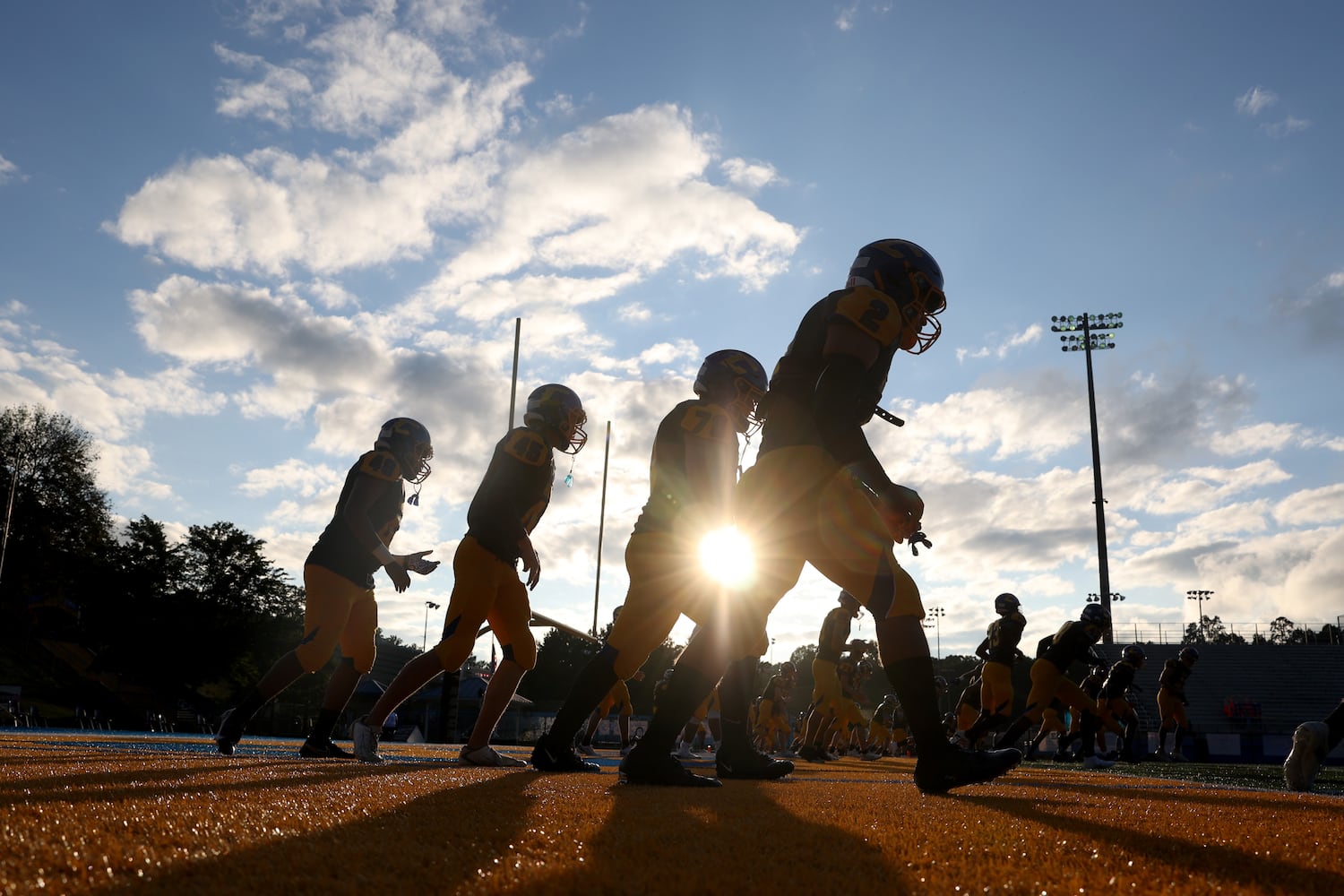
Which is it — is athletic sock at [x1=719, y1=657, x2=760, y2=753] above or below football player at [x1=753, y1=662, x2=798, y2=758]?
above

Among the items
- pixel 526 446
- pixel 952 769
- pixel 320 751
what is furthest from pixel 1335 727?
pixel 320 751

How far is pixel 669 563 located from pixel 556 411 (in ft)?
5.72

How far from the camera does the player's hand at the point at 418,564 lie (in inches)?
270

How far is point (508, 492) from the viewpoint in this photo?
614 cm

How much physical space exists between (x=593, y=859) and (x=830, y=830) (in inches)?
32.1

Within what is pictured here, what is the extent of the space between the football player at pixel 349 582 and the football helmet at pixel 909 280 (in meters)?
3.86

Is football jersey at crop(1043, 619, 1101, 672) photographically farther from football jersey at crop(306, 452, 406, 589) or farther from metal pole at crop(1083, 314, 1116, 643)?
metal pole at crop(1083, 314, 1116, 643)

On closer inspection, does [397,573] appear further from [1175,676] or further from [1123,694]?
[1175,676]

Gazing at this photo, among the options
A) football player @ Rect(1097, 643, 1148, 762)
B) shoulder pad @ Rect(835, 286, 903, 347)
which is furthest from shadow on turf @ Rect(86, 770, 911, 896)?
football player @ Rect(1097, 643, 1148, 762)

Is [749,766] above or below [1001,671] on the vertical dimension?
below

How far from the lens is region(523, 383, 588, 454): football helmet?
6371 mm

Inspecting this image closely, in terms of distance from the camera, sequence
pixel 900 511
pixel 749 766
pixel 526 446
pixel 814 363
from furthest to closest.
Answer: pixel 526 446
pixel 749 766
pixel 814 363
pixel 900 511

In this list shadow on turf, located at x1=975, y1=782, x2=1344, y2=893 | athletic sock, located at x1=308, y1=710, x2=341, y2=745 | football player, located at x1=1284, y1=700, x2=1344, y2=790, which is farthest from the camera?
athletic sock, located at x1=308, y1=710, x2=341, y2=745

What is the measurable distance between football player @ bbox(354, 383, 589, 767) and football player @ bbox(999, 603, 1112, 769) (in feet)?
25.4
